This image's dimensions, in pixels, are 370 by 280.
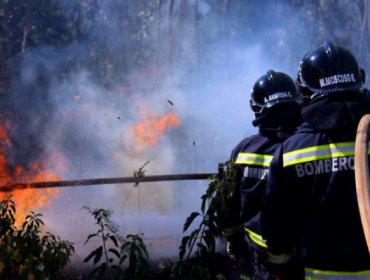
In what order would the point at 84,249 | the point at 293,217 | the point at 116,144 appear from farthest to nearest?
1. the point at 116,144
2. the point at 84,249
3. the point at 293,217

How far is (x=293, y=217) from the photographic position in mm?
2080

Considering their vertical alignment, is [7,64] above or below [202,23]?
below

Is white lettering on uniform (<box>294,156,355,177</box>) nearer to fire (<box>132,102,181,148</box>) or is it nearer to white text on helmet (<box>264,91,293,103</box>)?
white text on helmet (<box>264,91,293,103</box>)

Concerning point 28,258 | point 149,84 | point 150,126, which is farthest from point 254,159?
point 149,84

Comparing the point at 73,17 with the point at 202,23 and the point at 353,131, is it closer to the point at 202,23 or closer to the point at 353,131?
the point at 202,23

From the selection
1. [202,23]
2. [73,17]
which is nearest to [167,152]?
[202,23]

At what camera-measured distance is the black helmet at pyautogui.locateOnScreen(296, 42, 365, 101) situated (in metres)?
2.07

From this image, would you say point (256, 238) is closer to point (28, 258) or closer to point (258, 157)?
point (258, 157)

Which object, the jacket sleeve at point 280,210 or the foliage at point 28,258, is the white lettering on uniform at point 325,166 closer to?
the jacket sleeve at point 280,210

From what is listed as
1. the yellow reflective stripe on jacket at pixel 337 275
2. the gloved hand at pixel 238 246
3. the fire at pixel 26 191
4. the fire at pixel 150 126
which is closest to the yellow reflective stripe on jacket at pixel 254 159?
the gloved hand at pixel 238 246

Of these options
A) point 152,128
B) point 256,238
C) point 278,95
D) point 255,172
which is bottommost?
point 256,238

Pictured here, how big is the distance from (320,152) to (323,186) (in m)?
0.16

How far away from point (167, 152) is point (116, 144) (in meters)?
1.95

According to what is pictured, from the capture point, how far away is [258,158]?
9.35ft
